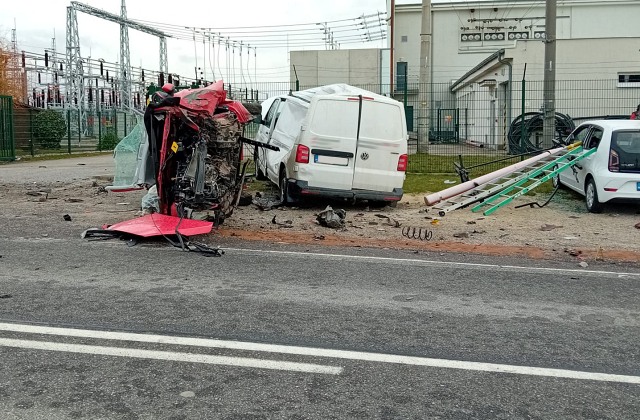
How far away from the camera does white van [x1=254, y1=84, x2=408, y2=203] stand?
11.2 meters

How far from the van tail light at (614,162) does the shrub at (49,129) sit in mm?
24916

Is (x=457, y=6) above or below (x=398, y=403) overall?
above

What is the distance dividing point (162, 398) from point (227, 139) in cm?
574

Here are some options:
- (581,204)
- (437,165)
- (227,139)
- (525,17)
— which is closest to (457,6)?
(525,17)

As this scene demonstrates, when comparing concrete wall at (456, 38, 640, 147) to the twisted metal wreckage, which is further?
concrete wall at (456, 38, 640, 147)

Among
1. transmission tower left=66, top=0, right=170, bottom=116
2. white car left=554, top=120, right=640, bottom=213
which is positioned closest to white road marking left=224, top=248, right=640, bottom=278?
white car left=554, top=120, right=640, bottom=213

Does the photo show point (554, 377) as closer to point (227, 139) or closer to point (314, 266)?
point (314, 266)

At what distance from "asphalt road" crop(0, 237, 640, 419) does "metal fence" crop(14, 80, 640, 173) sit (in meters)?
9.29

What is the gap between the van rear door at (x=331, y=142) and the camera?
36.6ft

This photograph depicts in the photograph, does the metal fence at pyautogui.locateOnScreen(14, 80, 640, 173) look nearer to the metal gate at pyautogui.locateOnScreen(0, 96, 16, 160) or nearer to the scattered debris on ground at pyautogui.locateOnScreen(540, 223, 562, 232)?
the metal gate at pyautogui.locateOnScreen(0, 96, 16, 160)

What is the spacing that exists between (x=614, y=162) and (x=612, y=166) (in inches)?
3.1

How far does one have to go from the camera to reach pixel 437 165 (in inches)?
731

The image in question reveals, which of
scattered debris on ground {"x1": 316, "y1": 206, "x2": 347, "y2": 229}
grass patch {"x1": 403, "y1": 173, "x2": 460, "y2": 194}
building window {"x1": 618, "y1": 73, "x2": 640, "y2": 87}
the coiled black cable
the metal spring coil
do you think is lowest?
the metal spring coil

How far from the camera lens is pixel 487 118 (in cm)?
2283
